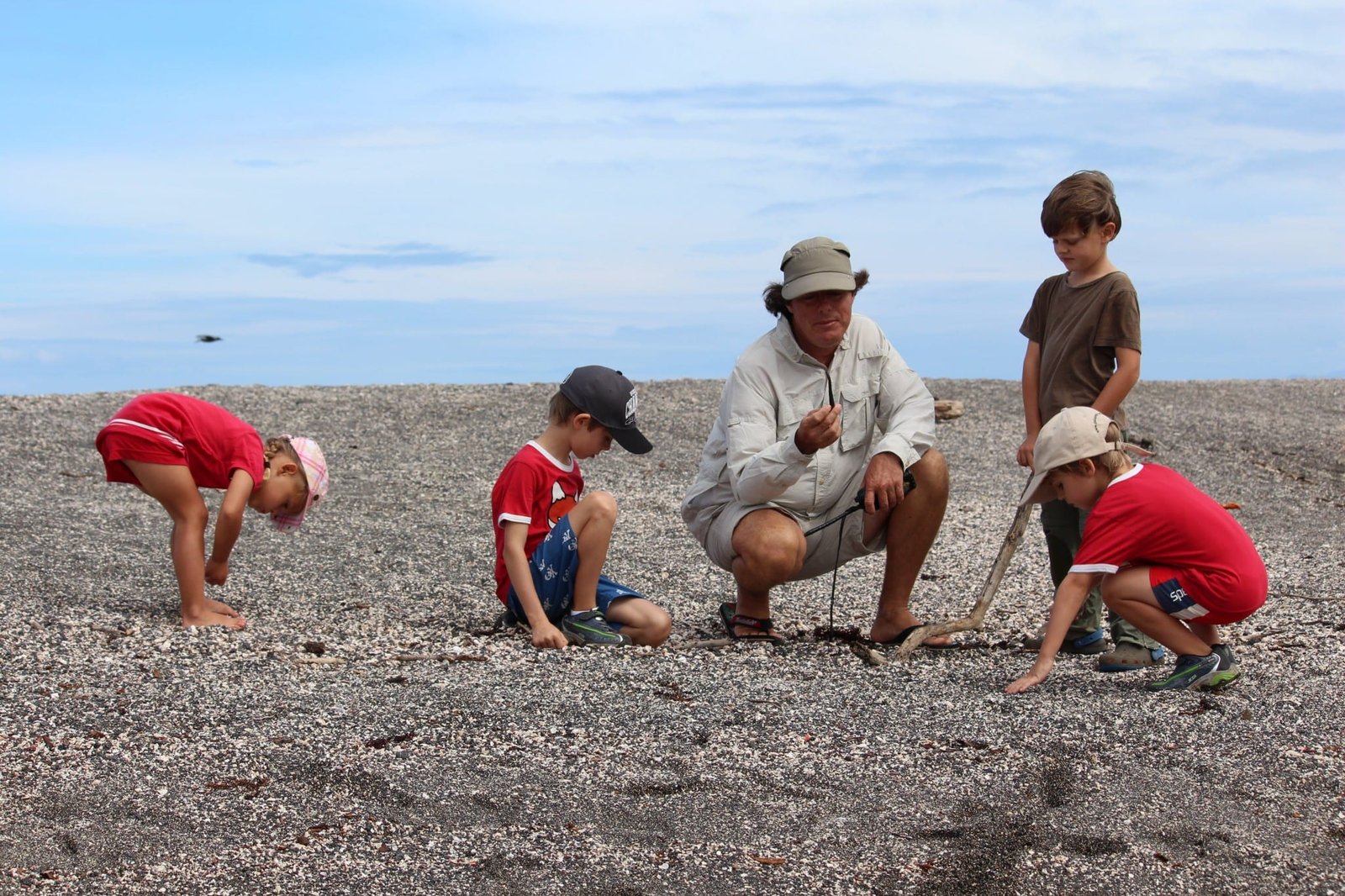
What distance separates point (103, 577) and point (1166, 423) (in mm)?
11180

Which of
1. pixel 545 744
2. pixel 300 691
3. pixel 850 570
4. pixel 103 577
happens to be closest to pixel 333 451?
pixel 103 577

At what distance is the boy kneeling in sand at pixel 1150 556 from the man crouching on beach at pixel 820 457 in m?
0.67

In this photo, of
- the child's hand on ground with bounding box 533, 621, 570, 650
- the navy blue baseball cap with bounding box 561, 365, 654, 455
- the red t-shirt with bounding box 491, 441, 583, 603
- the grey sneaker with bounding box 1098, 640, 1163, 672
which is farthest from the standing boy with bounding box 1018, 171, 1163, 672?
the child's hand on ground with bounding box 533, 621, 570, 650

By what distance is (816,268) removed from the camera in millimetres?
4625

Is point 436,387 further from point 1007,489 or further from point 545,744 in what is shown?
point 545,744

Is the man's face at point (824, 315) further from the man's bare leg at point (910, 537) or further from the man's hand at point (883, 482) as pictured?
the man's bare leg at point (910, 537)

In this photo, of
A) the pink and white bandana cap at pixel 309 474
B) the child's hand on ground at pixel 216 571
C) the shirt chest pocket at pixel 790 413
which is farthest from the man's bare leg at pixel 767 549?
the child's hand on ground at pixel 216 571

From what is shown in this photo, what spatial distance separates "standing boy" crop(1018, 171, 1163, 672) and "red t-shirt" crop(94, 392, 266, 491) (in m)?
3.17

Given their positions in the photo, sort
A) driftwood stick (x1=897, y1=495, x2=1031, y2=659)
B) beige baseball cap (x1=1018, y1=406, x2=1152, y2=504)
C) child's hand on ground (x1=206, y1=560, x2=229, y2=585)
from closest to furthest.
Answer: beige baseball cap (x1=1018, y1=406, x2=1152, y2=504) < driftwood stick (x1=897, y1=495, x2=1031, y2=659) < child's hand on ground (x1=206, y1=560, x2=229, y2=585)

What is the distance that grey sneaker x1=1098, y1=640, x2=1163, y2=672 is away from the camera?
4.60m

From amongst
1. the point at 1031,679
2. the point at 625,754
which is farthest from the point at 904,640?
the point at 625,754

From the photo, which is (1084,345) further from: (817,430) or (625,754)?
(625,754)

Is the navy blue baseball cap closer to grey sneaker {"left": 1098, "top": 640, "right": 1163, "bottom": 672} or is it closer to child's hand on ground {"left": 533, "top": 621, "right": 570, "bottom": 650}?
child's hand on ground {"left": 533, "top": 621, "right": 570, "bottom": 650}

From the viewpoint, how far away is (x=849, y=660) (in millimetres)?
4645
